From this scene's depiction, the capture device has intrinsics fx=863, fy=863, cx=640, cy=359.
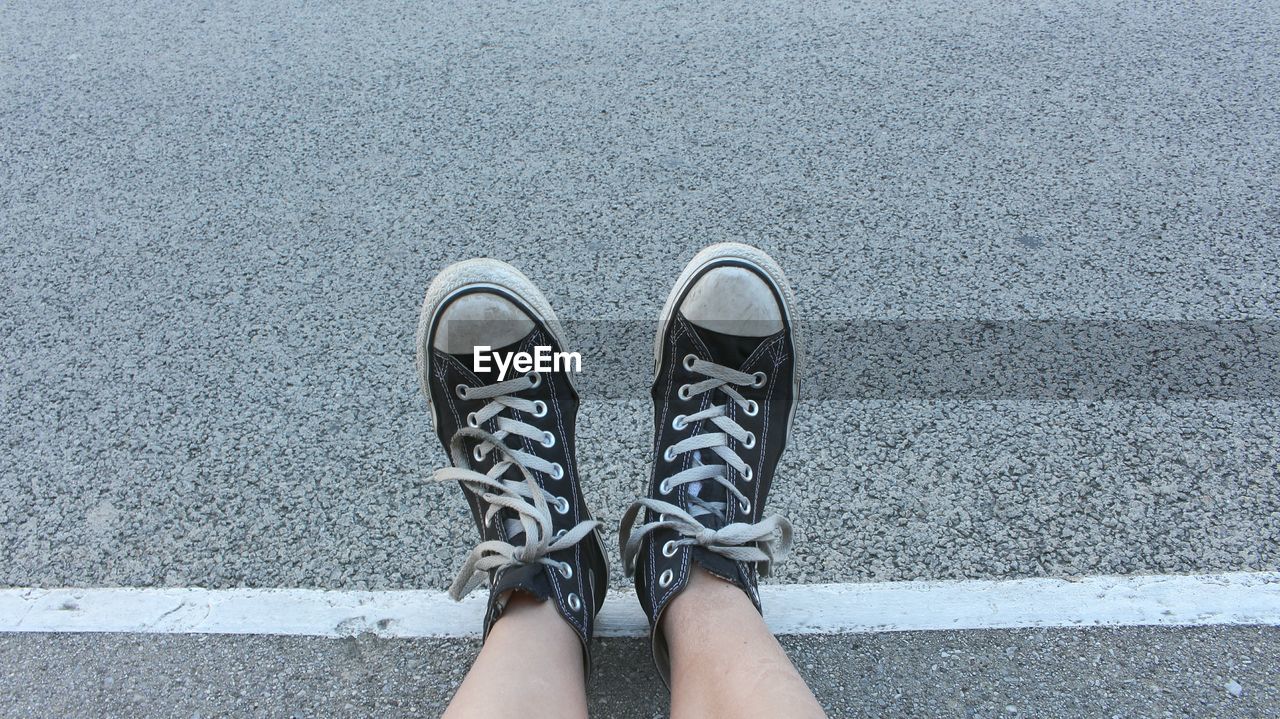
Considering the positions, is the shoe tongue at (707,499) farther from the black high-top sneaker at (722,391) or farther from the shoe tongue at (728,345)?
the shoe tongue at (728,345)

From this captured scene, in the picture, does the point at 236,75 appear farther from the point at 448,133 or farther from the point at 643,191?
the point at 643,191

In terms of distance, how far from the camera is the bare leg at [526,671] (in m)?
1.32

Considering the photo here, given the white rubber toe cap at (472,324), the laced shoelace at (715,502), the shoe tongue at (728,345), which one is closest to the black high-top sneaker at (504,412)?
the white rubber toe cap at (472,324)

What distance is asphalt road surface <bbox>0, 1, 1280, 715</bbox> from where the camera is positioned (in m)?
1.76

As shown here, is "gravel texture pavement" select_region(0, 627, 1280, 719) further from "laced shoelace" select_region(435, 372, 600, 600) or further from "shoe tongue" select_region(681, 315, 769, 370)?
"shoe tongue" select_region(681, 315, 769, 370)

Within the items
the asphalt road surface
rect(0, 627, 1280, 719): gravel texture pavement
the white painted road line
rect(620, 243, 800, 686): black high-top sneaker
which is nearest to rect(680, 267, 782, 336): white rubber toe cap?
rect(620, 243, 800, 686): black high-top sneaker

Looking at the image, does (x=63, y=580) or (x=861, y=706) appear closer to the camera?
(x=861, y=706)

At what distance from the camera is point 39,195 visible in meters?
2.78

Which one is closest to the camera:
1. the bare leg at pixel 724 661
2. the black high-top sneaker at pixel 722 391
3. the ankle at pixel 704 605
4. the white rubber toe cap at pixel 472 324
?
the bare leg at pixel 724 661

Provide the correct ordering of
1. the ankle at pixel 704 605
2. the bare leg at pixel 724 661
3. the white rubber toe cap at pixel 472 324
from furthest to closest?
the white rubber toe cap at pixel 472 324, the ankle at pixel 704 605, the bare leg at pixel 724 661

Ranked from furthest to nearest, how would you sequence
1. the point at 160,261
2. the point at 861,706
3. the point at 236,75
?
the point at 236,75, the point at 160,261, the point at 861,706

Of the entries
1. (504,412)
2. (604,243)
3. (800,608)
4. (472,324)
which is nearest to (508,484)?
(504,412)

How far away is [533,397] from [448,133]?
150 centimetres

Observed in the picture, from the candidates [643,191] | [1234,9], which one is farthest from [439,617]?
[1234,9]
